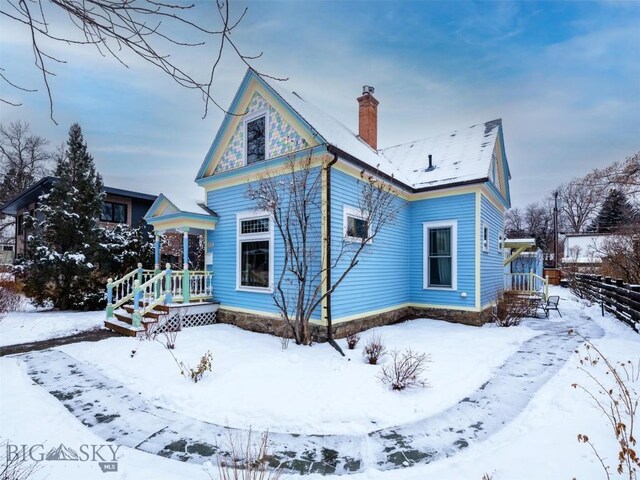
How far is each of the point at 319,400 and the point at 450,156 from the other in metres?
10.0

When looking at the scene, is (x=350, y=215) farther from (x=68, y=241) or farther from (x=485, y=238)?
(x=68, y=241)

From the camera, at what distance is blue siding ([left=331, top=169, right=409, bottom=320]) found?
7.77 m

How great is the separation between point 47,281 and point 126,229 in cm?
356

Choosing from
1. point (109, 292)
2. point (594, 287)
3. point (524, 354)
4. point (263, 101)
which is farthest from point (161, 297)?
point (594, 287)

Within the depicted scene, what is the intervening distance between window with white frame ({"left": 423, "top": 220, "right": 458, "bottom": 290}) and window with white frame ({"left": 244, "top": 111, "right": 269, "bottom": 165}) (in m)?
5.66

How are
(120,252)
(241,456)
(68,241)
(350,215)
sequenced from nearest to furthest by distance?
1. (241,456)
2. (350,215)
3. (68,241)
4. (120,252)

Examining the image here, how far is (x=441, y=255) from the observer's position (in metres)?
10.3

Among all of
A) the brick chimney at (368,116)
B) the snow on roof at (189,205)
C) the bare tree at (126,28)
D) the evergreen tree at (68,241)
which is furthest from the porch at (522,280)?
the evergreen tree at (68,241)

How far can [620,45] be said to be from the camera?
26.2ft

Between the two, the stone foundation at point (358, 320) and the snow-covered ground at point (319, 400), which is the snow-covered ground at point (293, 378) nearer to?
the snow-covered ground at point (319, 400)

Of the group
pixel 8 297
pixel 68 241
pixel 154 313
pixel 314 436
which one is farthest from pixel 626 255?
pixel 8 297

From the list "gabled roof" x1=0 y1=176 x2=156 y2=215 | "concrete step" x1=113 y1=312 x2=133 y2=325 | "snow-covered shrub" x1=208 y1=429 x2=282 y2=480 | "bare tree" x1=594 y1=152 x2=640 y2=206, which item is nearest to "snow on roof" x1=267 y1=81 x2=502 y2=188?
"bare tree" x1=594 y1=152 x2=640 y2=206

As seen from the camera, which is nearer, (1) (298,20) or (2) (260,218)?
(1) (298,20)

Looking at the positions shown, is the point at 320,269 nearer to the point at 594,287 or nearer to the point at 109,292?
the point at 109,292
